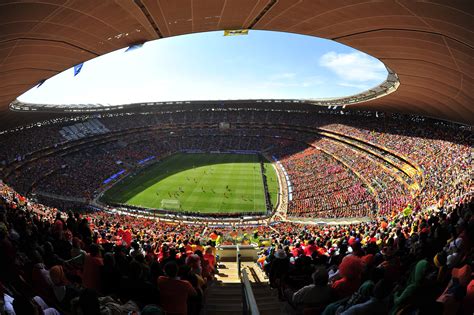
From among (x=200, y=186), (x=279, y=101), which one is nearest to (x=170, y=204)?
(x=200, y=186)

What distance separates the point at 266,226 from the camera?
29156 mm

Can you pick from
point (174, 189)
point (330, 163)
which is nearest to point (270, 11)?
point (174, 189)

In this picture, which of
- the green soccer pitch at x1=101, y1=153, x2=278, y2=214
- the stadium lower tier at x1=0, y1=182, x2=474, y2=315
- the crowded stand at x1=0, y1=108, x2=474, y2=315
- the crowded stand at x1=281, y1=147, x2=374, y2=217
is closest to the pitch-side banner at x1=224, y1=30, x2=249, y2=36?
the crowded stand at x1=0, y1=108, x2=474, y2=315

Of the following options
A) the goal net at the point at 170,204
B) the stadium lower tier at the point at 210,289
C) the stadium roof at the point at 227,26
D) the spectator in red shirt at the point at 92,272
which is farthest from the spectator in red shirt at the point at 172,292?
the goal net at the point at 170,204

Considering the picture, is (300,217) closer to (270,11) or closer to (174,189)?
(174,189)

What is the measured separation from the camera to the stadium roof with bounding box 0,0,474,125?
12.2 meters

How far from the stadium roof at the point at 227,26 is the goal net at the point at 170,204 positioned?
18.4 meters

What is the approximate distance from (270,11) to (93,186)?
34.5 metres

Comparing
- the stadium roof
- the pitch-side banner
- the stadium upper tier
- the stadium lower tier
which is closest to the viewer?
the stadium lower tier

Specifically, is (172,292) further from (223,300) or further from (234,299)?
(234,299)

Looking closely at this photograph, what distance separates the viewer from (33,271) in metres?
4.99

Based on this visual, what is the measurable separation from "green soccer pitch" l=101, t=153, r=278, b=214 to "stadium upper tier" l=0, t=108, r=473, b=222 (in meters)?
2.82

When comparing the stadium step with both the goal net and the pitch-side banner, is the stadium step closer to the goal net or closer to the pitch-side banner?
the pitch-side banner

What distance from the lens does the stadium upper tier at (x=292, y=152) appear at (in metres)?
31.5
